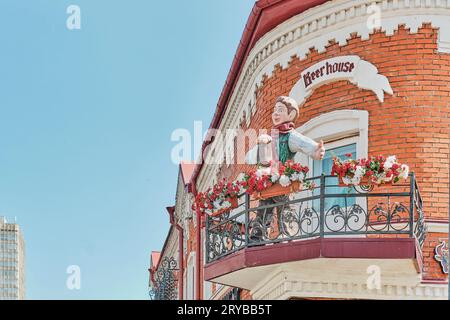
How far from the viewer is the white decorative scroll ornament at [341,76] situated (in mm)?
13250

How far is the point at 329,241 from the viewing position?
11.4m

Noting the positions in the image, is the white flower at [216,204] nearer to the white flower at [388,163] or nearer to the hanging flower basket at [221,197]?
the hanging flower basket at [221,197]

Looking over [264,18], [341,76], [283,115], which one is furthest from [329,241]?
[264,18]

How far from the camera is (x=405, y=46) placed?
1326cm

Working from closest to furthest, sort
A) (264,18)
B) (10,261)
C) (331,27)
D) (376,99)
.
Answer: (376,99), (331,27), (264,18), (10,261)

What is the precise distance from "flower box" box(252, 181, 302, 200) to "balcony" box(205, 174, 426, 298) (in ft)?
0.42

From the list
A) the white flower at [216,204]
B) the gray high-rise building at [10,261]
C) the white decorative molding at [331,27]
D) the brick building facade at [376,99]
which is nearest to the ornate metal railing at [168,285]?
the white decorative molding at [331,27]

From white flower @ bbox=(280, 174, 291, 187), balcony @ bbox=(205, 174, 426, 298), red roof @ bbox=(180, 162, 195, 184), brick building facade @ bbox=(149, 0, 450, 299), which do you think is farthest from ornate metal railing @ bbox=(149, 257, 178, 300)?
white flower @ bbox=(280, 174, 291, 187)

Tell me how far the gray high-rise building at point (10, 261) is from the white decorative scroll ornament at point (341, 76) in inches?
6080

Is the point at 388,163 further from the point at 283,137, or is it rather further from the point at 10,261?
the point at 10,261

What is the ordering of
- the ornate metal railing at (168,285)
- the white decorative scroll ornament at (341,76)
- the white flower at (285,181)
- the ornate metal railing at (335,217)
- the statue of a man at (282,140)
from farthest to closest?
the ornate metal railing at (168,285) < the white decorative scroll ornament at (341,76) < the statue of a man at (282,140) < the white flower at (285,181) < the ornate metal railing at (335,217)

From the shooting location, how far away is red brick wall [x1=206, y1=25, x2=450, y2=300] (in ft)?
41.9

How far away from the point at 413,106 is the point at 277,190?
2415mm
